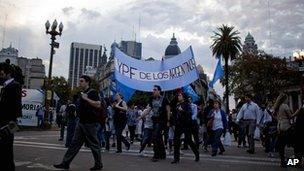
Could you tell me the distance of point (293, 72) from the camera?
2507 inches

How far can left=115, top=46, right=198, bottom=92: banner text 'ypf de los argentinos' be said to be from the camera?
17.2m

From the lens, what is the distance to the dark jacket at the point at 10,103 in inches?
251

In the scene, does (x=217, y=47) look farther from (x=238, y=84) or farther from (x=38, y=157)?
(x=38, y=157)

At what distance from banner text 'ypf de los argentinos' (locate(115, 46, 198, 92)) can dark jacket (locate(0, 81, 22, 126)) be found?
10.6 metres

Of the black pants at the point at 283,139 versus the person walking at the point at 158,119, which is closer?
the black pants at the point at 283,139

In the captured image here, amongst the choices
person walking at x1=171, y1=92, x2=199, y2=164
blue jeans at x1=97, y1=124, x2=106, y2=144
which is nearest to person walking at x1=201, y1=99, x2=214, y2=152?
blue jeans at x1=97, y1=124, x2=106, y2=144

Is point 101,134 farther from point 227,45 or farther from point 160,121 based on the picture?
point 227,45

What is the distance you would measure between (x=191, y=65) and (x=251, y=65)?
43.9m

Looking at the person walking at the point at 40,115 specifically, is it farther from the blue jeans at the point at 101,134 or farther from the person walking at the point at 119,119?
the person walking at the point at 119,119

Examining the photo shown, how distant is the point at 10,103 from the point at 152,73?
11.1 m

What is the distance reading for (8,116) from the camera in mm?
6379

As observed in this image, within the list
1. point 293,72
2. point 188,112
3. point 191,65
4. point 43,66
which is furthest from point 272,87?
point 43,66

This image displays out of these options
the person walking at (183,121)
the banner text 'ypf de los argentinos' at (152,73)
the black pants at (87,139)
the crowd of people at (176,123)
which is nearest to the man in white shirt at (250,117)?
the crowd of people at (176,123)

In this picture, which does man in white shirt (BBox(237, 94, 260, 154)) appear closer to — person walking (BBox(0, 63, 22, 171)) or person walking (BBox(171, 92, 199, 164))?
person walking (BBox(171, 92, 199, 164))
